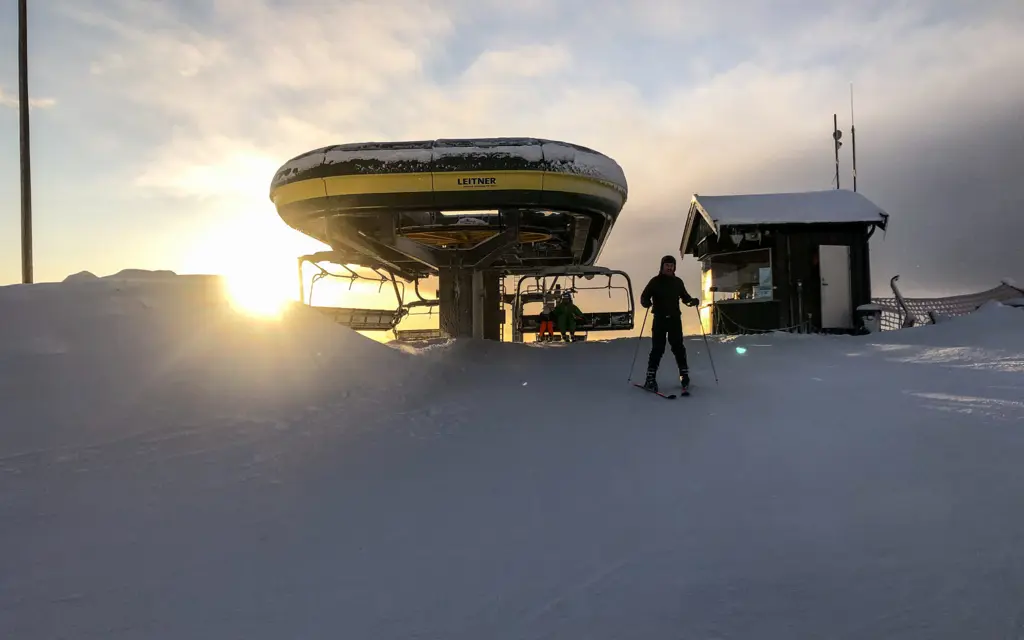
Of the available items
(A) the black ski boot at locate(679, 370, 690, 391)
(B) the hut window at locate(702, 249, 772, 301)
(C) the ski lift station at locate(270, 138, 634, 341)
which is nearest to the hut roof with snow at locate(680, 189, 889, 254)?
(B) the hut window at locate(702, 249, 772, 301)

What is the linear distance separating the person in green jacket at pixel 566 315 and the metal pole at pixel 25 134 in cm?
1131

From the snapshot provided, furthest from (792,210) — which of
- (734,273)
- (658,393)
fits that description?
(658,393)

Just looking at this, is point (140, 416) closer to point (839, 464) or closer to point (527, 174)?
point (839, 464)

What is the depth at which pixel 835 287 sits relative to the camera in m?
15.9

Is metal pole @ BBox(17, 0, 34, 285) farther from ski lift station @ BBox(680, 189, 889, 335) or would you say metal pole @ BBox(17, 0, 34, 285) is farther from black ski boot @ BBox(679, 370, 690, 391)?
ski lift station @ BBox(680, 189, 889, 335)

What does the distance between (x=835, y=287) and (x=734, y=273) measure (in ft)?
14.1

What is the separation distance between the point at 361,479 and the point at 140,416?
1.70 meters

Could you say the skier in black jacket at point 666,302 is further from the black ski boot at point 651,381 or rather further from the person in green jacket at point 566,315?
the person in green jacket at point 566,315

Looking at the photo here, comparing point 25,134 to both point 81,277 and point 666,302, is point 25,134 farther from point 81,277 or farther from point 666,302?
point 666,302

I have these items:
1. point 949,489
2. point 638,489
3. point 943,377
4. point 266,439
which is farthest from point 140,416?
point 943,377

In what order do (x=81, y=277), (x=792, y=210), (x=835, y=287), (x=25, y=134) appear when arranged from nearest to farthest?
1. (x=81, y=277)
2. (x=25, y=134)
3. (x=835, y=287)
4. (x=792, y=210)

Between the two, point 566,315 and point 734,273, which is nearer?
point 566,315

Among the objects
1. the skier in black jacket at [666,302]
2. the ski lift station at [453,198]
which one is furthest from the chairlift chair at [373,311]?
the skier in black jacket at [666,302]

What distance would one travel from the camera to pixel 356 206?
8469mm
